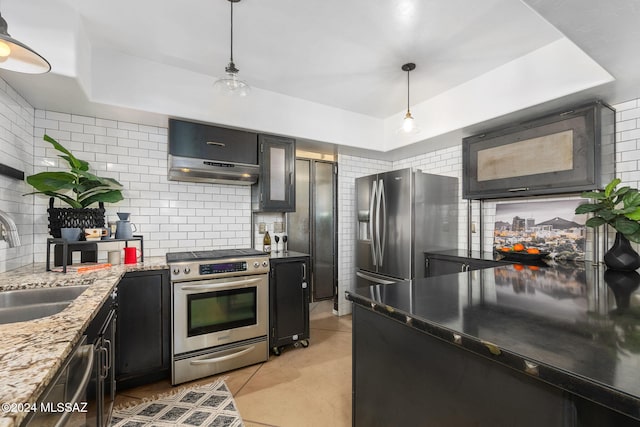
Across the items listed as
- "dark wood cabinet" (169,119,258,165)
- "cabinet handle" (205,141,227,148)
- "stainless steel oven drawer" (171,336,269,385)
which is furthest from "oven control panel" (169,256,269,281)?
"cabinet handle" (205,141,227,148)

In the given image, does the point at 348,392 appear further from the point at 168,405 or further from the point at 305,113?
the point at 305,113

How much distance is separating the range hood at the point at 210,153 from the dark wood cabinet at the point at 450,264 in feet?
6.82

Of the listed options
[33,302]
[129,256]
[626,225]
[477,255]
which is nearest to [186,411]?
[33,302]

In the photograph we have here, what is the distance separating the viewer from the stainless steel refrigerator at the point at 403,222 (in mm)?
3068

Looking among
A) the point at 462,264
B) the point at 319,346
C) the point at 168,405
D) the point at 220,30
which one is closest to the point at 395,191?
the point at 462,264

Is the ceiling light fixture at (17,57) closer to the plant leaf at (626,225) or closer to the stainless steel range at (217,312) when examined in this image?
the stainless steel range at (217,312)

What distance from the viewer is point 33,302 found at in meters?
1.53

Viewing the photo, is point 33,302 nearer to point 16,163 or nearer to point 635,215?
point 16,163

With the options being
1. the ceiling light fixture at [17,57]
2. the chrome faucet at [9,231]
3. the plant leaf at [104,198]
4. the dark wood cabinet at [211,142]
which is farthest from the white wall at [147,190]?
the chrome faucet at [9,231]

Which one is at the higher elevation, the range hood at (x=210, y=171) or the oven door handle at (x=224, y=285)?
the range hood at (x=210, y=171)

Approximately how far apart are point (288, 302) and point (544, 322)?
227 centimetres

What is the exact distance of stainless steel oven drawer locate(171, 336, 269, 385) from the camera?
7.50 feet

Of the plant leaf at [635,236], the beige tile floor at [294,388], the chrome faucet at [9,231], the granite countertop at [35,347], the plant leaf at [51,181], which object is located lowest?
the beige tile floor at [294,388]

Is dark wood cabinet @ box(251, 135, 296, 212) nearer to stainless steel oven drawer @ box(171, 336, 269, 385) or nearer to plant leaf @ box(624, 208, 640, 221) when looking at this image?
stainless steel oven drawer @ box(171, 336, 269, 385)
